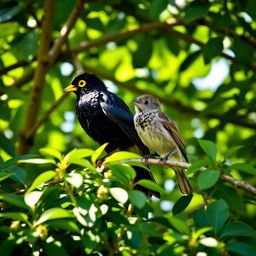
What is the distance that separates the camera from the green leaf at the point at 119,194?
3.08 meters

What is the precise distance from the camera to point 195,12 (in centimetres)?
539

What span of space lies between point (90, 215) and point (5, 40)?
12.2ft

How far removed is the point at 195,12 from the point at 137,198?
9.23ft

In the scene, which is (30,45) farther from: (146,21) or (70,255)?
(70,255)

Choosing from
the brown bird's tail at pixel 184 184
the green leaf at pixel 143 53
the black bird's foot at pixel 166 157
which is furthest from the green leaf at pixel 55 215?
the green leaf at pixel 143 53

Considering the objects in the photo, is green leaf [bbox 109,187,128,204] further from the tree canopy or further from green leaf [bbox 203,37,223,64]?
green leaf [bbox 203,37,223,64]

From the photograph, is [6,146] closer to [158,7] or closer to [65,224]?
[158,7]

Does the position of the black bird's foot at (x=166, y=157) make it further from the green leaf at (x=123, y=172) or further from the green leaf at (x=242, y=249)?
the green leaf at (x=242, y=249)

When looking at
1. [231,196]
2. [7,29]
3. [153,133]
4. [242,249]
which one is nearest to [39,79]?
[7,29]

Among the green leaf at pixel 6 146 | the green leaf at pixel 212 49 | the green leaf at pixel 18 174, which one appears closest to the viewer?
the green leaf at pixel 18 174

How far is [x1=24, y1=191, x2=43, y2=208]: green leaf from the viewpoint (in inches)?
124

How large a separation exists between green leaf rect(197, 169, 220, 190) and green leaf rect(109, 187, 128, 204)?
1.46 feet

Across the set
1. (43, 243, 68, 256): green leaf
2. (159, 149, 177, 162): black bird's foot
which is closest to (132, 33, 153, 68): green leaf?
(159, 149, 177, 162): black bird's foot

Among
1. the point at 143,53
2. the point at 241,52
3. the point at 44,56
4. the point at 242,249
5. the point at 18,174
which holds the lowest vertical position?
the point at 242,249
